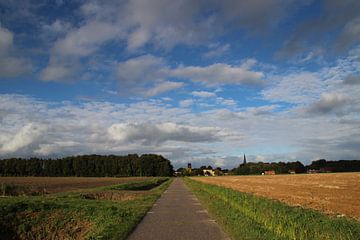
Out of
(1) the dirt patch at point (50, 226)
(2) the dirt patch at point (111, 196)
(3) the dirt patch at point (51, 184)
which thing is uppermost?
(3) the dirt patch at point (51, 184)

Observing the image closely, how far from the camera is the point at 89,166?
185875mm

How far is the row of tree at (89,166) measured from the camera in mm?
173250

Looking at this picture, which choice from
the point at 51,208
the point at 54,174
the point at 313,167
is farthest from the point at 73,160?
the point at 51,208

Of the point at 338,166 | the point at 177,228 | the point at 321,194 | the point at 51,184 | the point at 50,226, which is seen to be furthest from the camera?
the point at 338,166

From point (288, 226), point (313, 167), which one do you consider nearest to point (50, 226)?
point (288, 226)

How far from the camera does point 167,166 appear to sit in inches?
7633

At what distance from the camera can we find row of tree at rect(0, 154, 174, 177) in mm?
173250

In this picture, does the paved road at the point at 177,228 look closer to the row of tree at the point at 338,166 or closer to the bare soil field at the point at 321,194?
the bare soil field at the point at 321,194

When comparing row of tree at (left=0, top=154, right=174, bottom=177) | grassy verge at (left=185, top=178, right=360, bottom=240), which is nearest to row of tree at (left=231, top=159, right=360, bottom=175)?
row of tree at (left=0, top=154, right=174, bottom=177)

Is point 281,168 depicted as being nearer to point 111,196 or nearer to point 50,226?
point 111,196

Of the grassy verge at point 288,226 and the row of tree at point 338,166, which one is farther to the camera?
the row of tree at point 338,166

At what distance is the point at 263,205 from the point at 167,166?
177656 millimetres

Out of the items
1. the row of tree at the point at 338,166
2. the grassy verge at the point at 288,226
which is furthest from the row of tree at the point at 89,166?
the grassy verge at the point at 288,226

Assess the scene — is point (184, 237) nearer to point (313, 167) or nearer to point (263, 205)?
point (263, 205)
